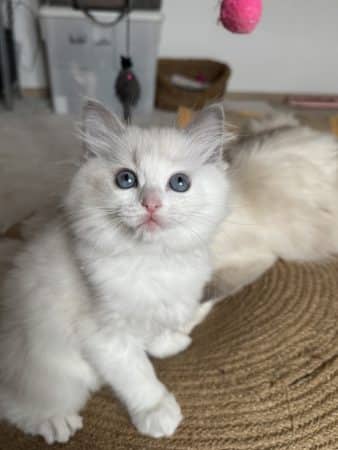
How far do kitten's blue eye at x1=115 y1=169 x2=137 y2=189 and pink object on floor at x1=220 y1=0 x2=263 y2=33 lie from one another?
0.35 meters

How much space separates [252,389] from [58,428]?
466 mm

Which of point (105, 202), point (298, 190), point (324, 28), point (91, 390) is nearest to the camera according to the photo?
point (105, 202)

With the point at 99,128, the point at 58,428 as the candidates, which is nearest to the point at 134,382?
the point at 58,428

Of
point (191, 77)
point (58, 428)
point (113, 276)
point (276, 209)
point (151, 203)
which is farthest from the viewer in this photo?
point (191, 77)

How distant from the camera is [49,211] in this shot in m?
1.68

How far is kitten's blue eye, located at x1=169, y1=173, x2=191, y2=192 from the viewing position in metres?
0.85

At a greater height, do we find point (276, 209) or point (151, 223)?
point (151, 223)

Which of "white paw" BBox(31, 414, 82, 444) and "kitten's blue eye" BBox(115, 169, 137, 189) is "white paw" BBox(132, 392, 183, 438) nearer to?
"white paw" BBox(31, 414, 82, 444)

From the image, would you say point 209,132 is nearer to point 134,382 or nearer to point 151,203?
point 151,203

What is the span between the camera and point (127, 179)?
0.85 m

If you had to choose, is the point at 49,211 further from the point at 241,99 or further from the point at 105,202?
the point at 241,99

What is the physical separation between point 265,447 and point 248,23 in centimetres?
89

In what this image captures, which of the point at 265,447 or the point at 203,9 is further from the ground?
the point at 203,9

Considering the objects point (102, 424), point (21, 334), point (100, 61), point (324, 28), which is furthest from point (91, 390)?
point (324, 28)
